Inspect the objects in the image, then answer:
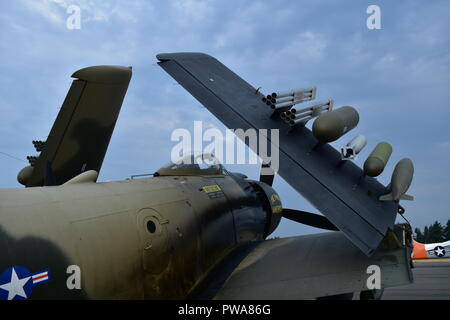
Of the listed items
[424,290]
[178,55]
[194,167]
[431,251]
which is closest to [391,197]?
[194,167]

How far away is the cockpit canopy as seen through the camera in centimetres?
653

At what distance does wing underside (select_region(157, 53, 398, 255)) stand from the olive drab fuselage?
1.40m

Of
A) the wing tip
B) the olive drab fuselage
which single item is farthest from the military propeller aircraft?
the wing tip

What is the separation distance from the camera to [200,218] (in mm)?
5621

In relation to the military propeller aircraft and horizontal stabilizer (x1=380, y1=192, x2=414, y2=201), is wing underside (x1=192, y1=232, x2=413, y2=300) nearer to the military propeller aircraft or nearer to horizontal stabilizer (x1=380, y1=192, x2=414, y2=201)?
the military propeller aircraft

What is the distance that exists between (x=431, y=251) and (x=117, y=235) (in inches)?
1195

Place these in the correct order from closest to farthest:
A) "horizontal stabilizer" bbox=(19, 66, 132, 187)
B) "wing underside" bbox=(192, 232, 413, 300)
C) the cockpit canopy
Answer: "wing underside" bbox=(192, 232, 413, 300) < the cockpit canopy < "horizontal stabilizer" bbox=(19, 66, 132, 187)

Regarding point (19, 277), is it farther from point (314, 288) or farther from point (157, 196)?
point (314, 288)

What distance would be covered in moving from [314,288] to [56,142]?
5.61 m

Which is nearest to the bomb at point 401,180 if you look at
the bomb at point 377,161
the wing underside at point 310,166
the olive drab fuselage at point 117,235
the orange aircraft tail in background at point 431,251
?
the bomb at point 377,161

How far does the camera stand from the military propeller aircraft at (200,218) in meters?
3.76

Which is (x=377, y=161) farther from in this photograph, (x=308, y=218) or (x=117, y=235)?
(x=308, y=218)

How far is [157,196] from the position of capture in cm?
510
